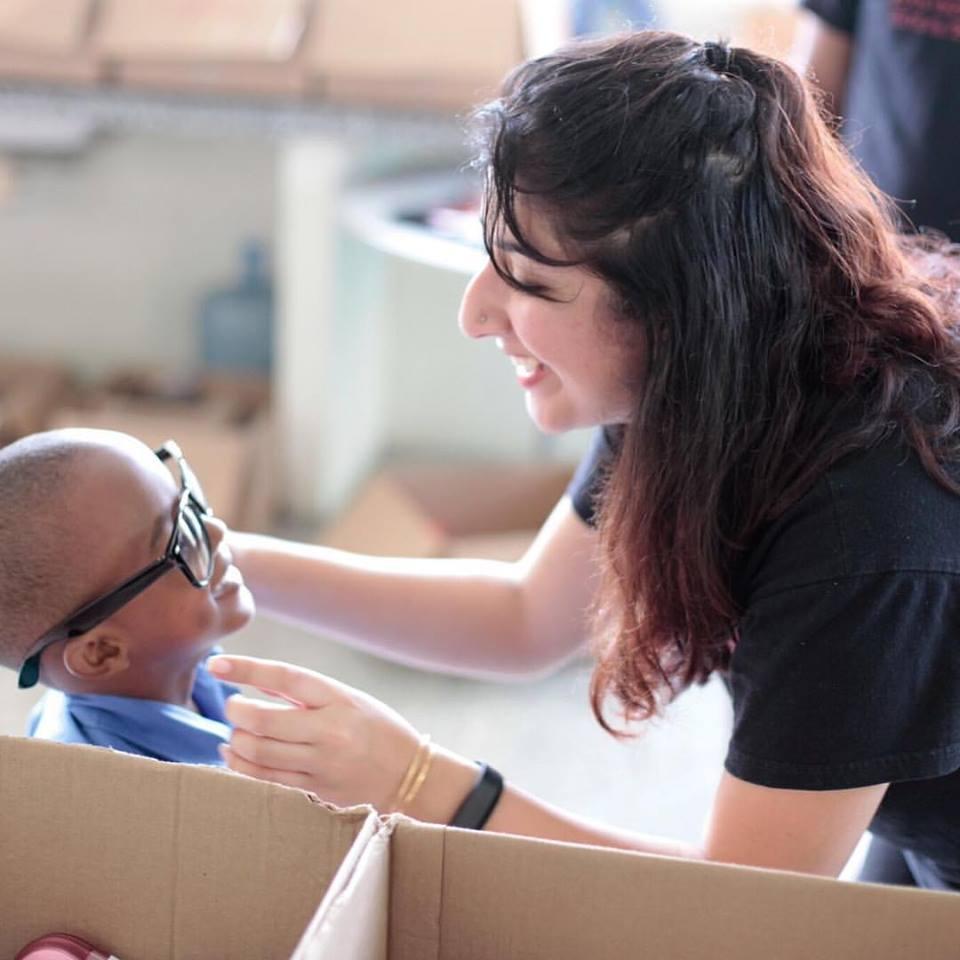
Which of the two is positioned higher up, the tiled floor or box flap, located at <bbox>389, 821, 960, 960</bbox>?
box flap, located at <bbox>389, 821, 960, 960</bbox>

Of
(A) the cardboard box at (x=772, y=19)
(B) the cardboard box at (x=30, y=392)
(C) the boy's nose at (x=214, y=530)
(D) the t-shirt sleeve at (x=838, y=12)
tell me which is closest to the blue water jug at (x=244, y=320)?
(B) the cardboard box at (x=30, y=392)

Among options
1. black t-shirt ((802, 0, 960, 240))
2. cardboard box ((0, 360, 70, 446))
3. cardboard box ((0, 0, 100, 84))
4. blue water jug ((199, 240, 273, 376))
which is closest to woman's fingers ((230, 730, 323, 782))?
black t-shirt ((802, 0, 960, 240))

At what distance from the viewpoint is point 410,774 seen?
1039 mm

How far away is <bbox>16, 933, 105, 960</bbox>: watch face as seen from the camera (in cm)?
79

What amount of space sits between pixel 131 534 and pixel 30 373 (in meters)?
2.26

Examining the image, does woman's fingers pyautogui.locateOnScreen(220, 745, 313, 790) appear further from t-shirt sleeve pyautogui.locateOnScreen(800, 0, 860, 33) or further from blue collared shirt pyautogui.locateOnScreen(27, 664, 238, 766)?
Answer: t-shirt sleeve pyautogui.locateOnScreen(800, 0, 860, 33)

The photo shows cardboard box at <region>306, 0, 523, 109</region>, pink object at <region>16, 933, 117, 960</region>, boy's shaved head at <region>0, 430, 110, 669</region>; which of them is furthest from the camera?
cardboard box at <region>306, 0, 523, 109</region>

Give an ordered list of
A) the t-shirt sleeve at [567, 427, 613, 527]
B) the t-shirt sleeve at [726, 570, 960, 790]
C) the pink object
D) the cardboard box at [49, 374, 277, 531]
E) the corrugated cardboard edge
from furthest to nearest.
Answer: the cardboard box at [49, 374, 277, 531]
the t-shirt sleeve at [567, 427, 613, 527]
the t-shirt sleeve at [726, 570, 960, 790]
the pink object
the corrugated cardboard edge

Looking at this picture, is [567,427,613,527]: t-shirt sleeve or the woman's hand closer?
the woman's hand

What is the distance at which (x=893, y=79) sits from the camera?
1717mm

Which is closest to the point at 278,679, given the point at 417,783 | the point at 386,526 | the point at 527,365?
the point at 417,783

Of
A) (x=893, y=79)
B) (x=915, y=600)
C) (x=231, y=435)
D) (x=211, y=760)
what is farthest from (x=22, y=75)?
(x=915, y=600)

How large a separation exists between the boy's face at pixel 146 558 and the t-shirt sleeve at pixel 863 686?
0.49m

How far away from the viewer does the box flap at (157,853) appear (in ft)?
2.53
